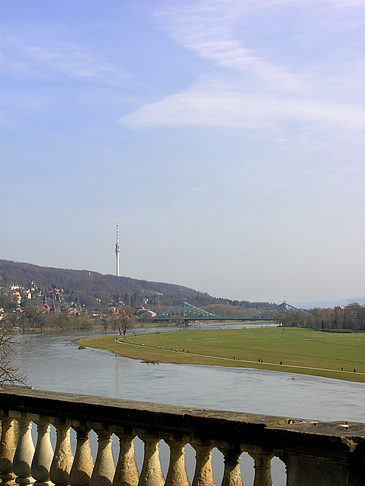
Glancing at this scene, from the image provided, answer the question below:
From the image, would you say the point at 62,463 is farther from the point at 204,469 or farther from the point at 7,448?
the point at 204,469

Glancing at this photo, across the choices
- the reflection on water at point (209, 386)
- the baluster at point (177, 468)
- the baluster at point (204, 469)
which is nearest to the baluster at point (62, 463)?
the baluster at point (177, 468)

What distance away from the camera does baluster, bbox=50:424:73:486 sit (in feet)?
14.3

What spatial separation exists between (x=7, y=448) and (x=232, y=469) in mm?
2189

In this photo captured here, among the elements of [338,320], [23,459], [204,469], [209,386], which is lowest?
[209,386]

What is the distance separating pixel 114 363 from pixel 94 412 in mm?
61263

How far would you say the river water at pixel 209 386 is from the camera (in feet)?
114

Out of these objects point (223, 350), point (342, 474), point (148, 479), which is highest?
point (342, 474)

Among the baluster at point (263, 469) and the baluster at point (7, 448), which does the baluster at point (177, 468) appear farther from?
the baluster at point (7, 448)

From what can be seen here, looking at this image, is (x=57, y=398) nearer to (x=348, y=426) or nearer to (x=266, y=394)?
(x=348, y=426)

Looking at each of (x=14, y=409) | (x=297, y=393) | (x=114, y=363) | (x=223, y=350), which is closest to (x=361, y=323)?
(x=223, y=350)

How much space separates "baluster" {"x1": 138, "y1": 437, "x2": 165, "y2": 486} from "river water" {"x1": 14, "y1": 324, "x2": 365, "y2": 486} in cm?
2849

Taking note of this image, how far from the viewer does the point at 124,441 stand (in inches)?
157

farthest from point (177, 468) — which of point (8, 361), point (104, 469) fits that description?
point (8, 361)

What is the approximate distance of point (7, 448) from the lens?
4.80 metres
